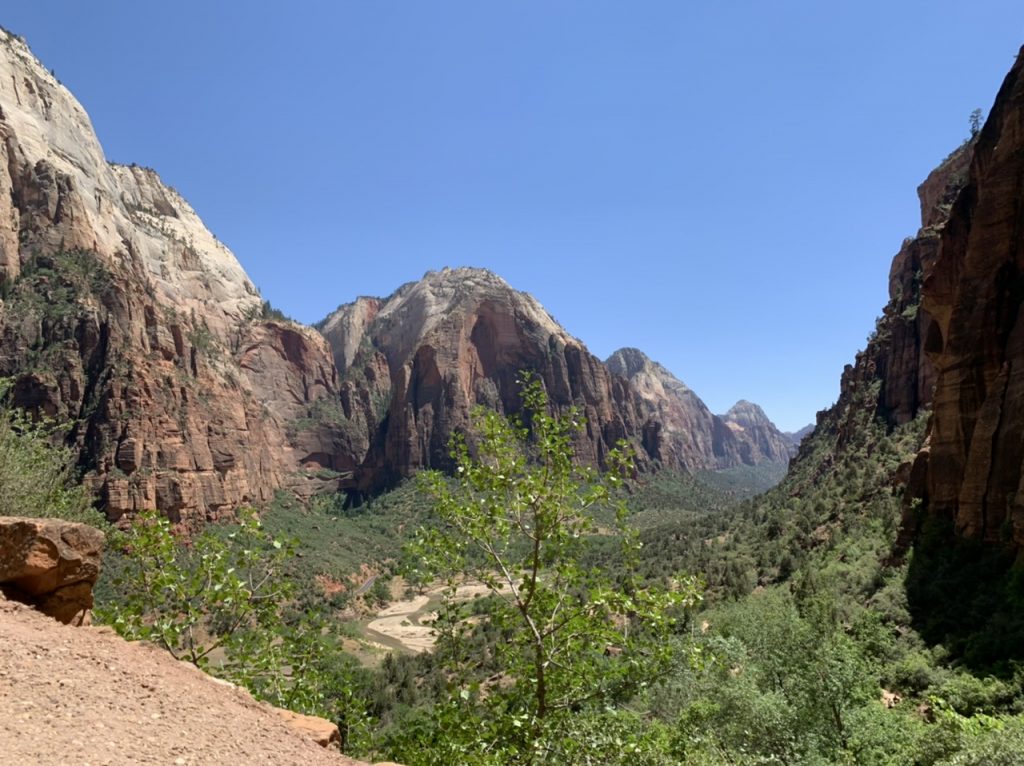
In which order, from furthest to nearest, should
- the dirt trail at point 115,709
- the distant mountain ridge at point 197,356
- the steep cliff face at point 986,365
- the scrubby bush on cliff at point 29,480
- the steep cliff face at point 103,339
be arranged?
the distant mountain ridge at point 197,356, the steep cliff face at point 103,339, the steep cliff face at point 986,365, the scrubby bush on cliff at point 29,480, the dirt trail at point 115,709

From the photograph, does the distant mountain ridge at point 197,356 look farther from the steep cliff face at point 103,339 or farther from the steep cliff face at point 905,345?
the steep cliff face at point 905,345

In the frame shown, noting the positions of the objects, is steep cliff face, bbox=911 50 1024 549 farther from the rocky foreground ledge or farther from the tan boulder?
the rocky foreground ledge

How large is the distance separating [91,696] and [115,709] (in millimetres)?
276

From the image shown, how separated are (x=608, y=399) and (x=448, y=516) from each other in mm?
158188

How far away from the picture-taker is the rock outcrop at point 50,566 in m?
6.24

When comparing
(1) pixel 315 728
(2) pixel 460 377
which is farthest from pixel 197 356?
(1) pixel 315 728

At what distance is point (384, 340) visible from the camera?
192 metres

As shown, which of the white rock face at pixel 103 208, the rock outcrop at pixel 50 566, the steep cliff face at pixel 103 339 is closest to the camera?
the rock outcrop at pixel 50 566

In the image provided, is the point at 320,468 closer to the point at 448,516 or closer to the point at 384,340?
the point at 384,340

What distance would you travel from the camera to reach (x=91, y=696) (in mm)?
4789

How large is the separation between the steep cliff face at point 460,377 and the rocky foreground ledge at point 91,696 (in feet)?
382

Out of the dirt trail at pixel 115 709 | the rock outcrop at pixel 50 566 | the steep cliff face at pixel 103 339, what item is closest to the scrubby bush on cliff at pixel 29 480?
the rock outcrop at pixel 50 566

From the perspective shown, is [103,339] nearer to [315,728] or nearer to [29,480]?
[29,480]

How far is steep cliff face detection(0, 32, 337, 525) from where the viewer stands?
193 feet
